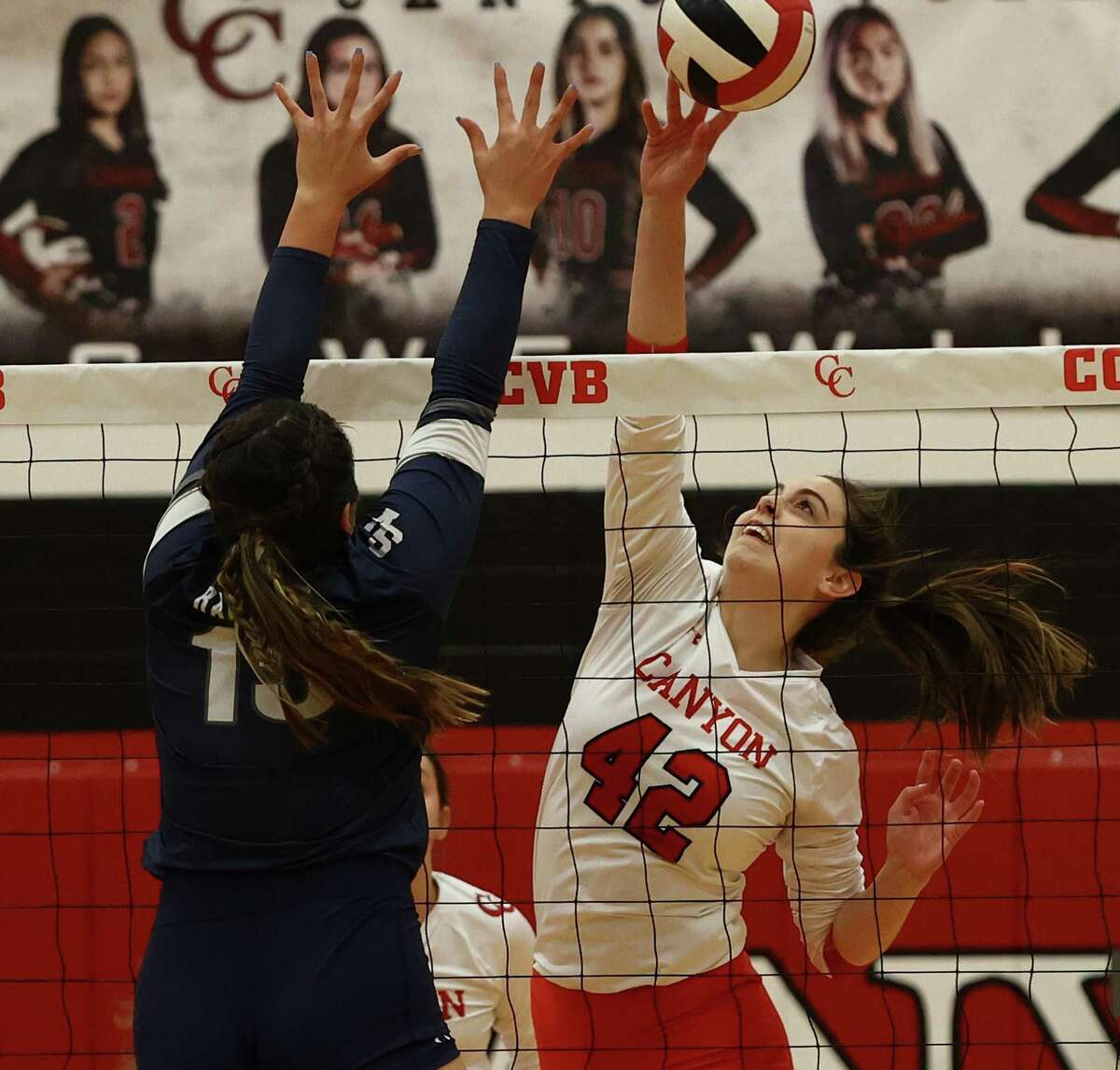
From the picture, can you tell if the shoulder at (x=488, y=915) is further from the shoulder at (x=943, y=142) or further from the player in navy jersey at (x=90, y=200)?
the shoulder at (x=943, y=142)

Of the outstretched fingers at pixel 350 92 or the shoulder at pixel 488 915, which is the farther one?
the shoulder at pixel 488 915

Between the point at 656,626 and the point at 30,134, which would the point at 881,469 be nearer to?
the point at 656,626

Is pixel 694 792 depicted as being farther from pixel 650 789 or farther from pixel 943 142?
pixel 943 142

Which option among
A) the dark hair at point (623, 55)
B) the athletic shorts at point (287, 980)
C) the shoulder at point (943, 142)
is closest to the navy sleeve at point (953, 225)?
the shoulder at point (943, 142)

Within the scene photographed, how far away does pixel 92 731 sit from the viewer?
5367 mm

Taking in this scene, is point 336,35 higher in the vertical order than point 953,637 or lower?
higher

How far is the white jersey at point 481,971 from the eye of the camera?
410 cm

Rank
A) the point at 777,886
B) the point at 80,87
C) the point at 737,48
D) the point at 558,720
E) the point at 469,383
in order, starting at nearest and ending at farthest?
the point at 469,383 < the point at 737,48 < the point at 777,886 < the point at 558,720 < the point at 80,87

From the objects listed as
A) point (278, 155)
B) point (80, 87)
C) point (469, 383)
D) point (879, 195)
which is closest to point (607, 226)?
point (879, 195)

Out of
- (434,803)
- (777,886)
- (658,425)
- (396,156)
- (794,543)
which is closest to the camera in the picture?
(396,156)

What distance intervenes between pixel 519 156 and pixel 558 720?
10.4 feet

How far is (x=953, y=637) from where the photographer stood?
11.6 feet

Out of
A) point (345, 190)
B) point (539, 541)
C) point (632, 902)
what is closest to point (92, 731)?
point (539, 541)

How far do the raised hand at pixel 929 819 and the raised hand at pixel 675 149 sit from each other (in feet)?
4.50
